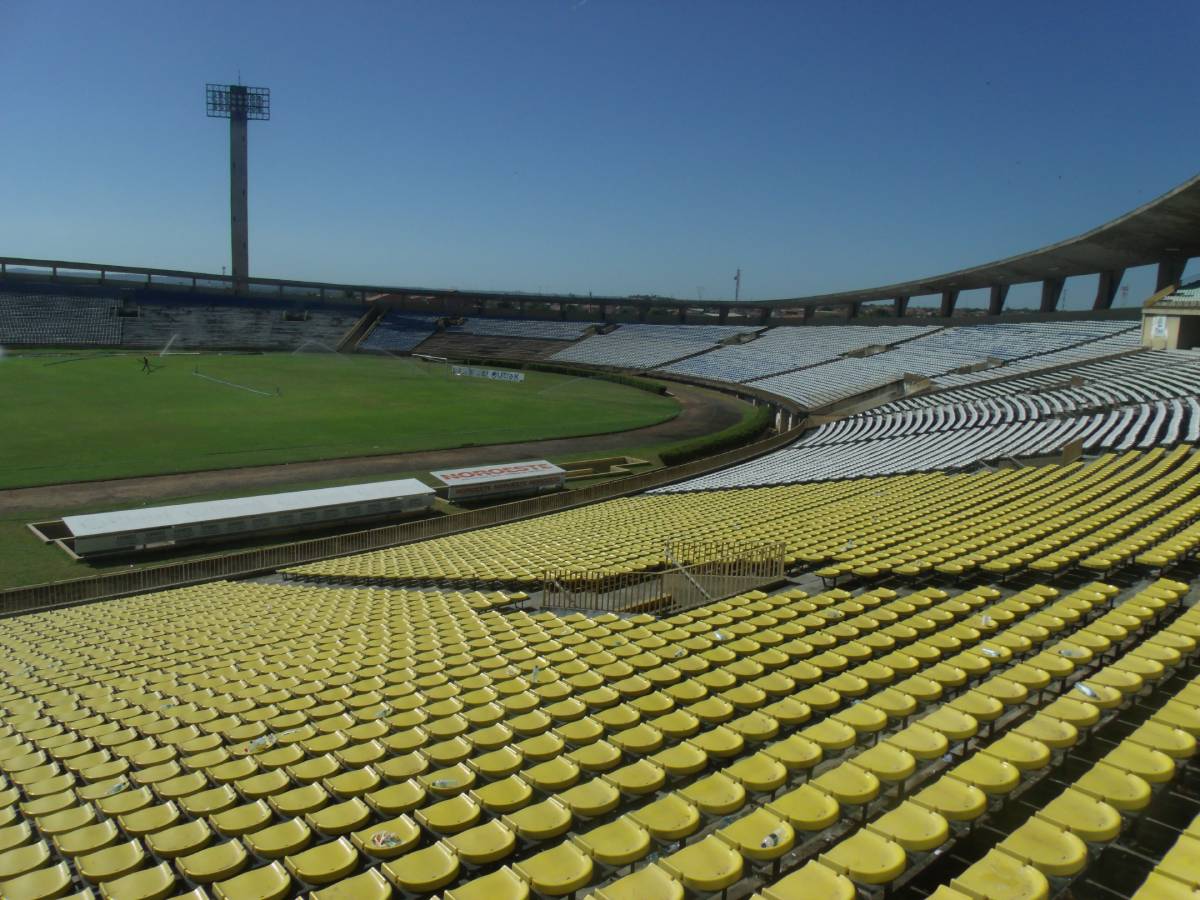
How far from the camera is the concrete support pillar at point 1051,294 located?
220ft

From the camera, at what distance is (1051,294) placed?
222 ft

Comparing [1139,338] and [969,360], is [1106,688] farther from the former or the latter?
[969,360]

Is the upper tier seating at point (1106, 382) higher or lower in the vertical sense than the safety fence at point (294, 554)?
higher

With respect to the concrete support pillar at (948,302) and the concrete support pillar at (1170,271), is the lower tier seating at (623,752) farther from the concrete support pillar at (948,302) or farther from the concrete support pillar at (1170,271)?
the concrete support pillar at (948,302)

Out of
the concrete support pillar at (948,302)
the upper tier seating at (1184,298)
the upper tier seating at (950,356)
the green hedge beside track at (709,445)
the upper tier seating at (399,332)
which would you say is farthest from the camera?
the upper tier seating at (399,332)

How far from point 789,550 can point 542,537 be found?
919 centimetres

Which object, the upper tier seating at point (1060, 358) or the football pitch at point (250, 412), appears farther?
the upper tier seating at point (1060, 358)

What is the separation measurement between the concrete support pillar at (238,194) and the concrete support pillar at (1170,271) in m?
109

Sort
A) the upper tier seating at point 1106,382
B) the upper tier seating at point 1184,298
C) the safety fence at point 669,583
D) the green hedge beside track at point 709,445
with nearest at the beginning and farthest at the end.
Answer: the safety fence at point 669,583
the upper tier seating at point 1106,382
the green hedge beside track at point 709,445
the upper tier seating at point 1184,298

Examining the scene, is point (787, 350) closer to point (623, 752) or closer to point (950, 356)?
point (950, 356)

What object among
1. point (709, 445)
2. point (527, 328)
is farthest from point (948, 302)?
point (527, 328)

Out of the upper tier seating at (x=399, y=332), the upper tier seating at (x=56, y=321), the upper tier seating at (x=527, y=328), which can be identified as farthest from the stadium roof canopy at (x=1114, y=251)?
the upper tier seating at (x=56, y=321)

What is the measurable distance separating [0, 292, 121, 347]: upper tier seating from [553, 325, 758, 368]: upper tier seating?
5349 cm

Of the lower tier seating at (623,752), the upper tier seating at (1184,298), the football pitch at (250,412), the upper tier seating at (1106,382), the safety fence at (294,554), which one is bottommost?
the safety fence at (294,554)
